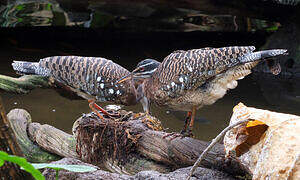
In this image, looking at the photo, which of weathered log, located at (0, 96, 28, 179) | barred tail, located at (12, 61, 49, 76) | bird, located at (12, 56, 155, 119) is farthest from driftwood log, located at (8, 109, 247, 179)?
weathered log, located at (0, 96, 28, 179)

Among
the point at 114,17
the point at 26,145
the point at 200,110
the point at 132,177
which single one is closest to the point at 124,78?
the point at 26,145

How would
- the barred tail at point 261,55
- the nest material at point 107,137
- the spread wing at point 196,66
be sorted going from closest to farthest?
1. the barred tail at point 261,55
2. the spread wing at point 196,66
3. the nest material at point 107,137

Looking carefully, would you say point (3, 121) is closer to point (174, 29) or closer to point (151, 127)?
point (151, 127)

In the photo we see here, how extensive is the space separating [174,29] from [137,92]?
515 centimetres

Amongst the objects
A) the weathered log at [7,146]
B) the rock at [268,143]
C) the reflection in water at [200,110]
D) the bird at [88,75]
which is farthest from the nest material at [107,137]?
the weathered log at [7,146]

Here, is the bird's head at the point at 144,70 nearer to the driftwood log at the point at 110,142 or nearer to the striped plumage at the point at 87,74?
the striped plumage at the point at 87,74

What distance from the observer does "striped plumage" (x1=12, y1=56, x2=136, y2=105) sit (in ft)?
12.8

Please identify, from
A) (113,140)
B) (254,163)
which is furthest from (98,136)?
(254,163)

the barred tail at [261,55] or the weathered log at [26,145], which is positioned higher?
the barred tail at [261,55]

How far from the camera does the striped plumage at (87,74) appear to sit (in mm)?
3900

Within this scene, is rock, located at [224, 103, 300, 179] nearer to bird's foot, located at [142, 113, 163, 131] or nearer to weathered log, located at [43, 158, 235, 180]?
weathered log, located at [43, 158, 235, 180]

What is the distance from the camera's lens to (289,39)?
856 cm

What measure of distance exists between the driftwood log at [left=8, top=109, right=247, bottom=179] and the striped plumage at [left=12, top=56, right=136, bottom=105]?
9.5 inches

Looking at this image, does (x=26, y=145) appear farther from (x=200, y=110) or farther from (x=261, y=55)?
(x=200, y=110)
